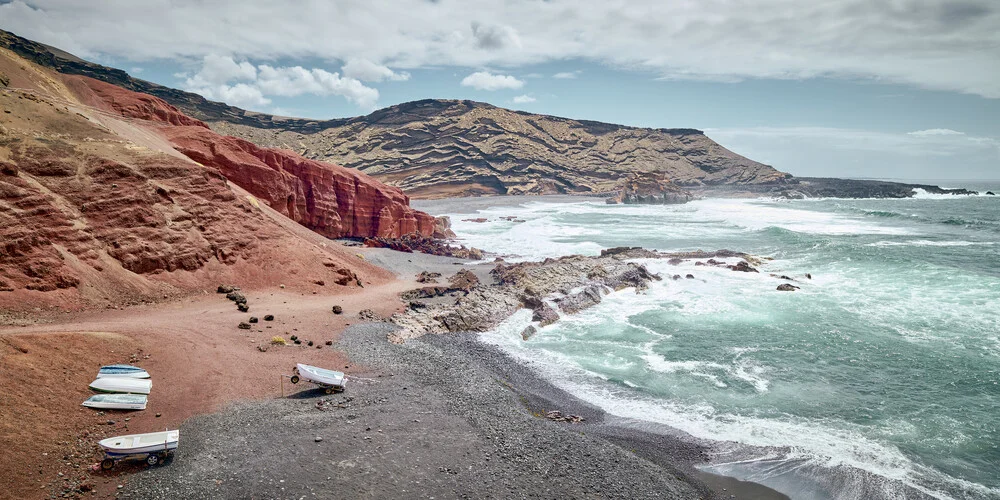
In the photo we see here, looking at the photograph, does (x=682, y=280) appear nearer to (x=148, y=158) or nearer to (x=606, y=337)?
(x=606, y=337)

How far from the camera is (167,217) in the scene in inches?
802

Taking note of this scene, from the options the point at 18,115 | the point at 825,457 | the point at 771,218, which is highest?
the point at 18,115

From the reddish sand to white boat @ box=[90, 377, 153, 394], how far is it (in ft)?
0.83

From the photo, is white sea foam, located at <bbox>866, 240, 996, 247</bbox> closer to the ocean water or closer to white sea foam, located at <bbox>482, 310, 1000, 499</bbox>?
the ocean water

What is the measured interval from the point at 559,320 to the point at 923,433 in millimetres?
13234

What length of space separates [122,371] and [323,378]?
4650mm

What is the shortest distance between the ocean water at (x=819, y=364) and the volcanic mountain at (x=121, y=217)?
11.6 meters

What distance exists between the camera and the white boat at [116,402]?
11.0m

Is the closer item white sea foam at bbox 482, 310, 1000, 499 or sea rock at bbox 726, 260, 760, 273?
white sea foam at bbox 482, 310, 1000, 499

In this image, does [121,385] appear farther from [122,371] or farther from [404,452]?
[404,452]

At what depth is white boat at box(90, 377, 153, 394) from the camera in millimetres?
11570

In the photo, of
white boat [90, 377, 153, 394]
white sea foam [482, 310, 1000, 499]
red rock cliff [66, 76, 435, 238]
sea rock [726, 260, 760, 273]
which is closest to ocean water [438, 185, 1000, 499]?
white sea foam [482, 310, 1000, 499]

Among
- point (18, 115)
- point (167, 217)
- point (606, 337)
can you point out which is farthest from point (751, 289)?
point (18, 115)

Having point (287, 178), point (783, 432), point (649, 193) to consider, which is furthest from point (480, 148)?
point (783, 432)
